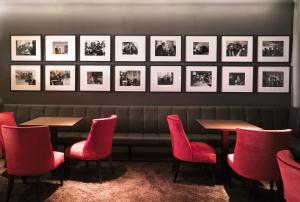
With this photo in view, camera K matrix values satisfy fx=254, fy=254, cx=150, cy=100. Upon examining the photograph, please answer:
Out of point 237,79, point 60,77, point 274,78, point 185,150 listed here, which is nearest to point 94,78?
point 60,77

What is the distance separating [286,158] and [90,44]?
4681mm

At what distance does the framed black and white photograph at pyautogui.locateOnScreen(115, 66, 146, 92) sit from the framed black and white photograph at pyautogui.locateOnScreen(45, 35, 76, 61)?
3.45ft

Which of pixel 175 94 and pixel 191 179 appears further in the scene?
pixel 175 94

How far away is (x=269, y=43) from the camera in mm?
5438

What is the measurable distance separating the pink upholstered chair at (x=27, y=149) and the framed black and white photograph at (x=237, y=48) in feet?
13.1

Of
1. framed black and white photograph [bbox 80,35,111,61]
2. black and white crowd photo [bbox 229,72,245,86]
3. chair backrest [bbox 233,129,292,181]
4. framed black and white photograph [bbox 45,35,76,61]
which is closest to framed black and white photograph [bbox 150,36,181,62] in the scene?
framed black and white photograph [bbox 80,35,111,61]

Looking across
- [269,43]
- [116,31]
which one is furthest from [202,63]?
[116,31]

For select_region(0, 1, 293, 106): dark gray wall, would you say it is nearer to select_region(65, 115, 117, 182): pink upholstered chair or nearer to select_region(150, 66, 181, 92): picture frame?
select_region(150, 66, 181, 92): picture frame

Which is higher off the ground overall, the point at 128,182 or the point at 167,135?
the point at 167,135

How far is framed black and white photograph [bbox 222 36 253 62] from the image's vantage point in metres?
5.45

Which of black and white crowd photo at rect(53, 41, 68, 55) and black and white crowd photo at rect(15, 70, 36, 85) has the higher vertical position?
black and white crowd photo at rect(53, 41, 68, 55)

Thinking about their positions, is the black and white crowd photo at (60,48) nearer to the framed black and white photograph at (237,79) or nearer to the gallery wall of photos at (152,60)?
the gallery wall of photos at (152,60)

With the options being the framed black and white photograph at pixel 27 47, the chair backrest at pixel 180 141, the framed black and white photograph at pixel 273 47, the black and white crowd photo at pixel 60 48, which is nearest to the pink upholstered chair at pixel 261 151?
the chair backrest at pixel 180 141

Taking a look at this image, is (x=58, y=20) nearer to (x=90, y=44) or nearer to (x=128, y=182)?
(x=90, y=44)
